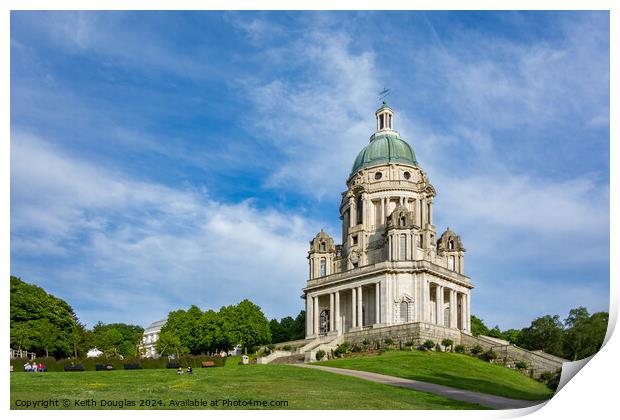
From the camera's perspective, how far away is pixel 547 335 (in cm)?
6234

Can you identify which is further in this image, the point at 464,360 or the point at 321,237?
the point at 321,237

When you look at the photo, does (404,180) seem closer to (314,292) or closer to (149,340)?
(314,292)

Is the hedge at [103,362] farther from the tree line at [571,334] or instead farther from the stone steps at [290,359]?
the tree line at [571,334]

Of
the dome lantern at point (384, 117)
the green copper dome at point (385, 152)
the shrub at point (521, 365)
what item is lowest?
the shrub at point (521, 365)

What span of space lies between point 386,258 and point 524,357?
23.8m

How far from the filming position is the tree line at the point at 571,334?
47719mm

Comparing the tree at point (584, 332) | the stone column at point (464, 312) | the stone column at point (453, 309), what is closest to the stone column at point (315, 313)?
the stone column at point (453, 309)

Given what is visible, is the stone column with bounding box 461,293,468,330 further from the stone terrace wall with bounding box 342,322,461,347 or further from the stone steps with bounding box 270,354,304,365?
the stone steps with bounding box 270,354,304,365

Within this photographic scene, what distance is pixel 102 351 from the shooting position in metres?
83.1

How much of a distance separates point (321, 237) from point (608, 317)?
47955mm

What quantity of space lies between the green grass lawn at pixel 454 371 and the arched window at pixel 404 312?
13.1 meters
